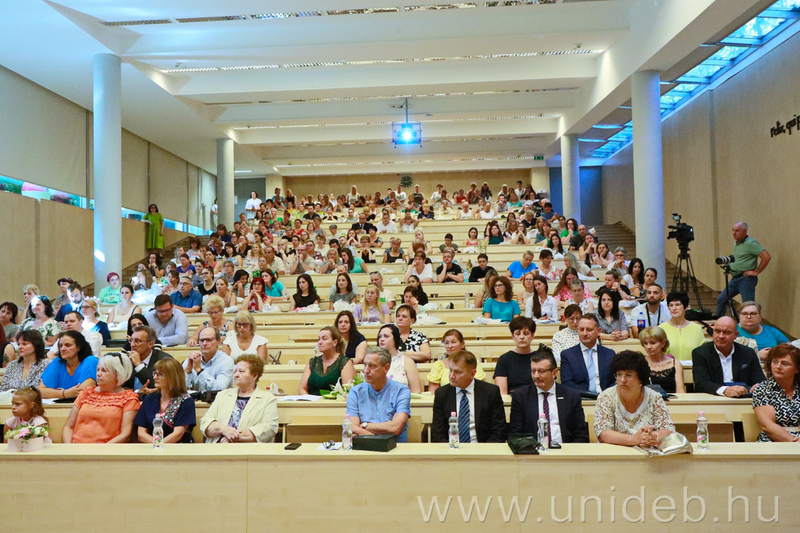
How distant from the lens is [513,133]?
16312 millimetres

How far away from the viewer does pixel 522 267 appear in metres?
9.75

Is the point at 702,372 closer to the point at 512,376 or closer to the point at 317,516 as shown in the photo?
the point at 512,376

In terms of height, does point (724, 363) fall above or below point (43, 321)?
below

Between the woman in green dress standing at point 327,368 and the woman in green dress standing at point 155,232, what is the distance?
12057mm

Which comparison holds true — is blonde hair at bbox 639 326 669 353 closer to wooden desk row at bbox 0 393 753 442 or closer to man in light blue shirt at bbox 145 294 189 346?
wooden desk row at bbox 0 393 753 442

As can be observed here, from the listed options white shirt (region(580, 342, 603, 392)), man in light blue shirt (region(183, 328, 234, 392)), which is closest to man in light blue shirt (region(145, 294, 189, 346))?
man in light blue shirt (region(183, 328, 234, 392))

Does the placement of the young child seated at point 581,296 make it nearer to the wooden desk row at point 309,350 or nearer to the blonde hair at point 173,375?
the wooden desk row at point 309,350

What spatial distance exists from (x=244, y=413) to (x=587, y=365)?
229 cm

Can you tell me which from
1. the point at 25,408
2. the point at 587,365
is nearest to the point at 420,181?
the point at 587,365

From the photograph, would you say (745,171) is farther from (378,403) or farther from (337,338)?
(378,403)

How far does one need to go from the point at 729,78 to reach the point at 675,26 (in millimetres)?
3074

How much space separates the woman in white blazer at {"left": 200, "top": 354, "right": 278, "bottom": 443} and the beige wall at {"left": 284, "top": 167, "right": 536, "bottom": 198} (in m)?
17.7

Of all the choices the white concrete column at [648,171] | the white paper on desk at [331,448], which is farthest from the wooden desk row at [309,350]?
the white concrete column at [648,171]

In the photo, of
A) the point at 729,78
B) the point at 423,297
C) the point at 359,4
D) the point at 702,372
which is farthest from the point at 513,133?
the point at 702,372
